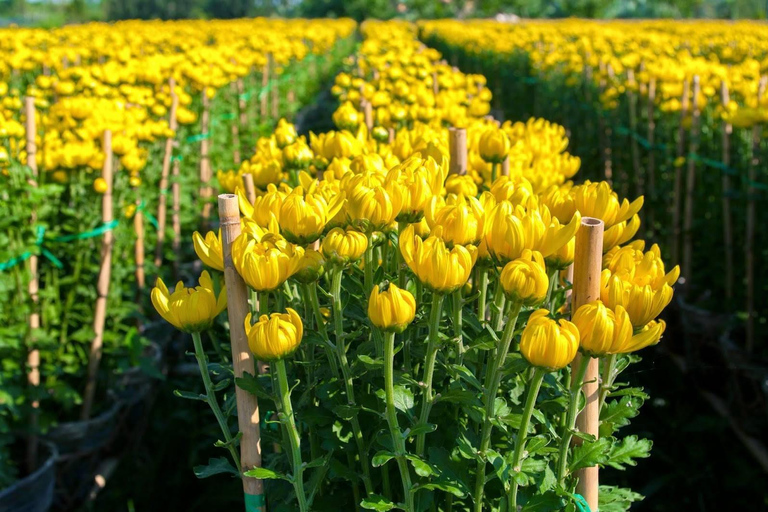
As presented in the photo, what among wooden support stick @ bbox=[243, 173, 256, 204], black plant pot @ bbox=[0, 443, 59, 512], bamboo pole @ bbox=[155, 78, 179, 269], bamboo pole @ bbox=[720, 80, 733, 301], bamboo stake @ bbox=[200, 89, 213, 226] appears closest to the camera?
wooden support stick @ bbox=[243, 173, 256, 204]

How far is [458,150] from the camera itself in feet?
6.32

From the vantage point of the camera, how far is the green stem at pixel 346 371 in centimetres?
126

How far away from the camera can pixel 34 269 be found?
2969mm

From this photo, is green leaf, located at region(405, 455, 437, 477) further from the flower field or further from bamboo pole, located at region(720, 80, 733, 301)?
bamboo pole, located at region(720, 80, 733, 301)

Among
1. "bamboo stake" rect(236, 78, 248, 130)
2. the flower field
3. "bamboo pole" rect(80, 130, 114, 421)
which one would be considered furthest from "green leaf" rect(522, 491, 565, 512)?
"bamboo stake" rect(236, 78, 248, 130)

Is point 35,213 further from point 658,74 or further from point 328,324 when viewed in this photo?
point 658,74

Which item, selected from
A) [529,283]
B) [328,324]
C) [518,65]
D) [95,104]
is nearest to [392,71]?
[95,104]

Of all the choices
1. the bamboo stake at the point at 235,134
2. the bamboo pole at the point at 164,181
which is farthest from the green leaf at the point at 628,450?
the bamboo stake at the point at 235,134

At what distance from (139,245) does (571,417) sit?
2.99m

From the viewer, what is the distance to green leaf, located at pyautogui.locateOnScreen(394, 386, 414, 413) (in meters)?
1.25

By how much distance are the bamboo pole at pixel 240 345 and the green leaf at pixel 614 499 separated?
678mm

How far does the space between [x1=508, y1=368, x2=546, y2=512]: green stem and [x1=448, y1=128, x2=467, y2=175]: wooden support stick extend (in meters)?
0.88

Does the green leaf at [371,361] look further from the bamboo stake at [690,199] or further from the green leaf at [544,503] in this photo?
the bamboo stake at [690,199]

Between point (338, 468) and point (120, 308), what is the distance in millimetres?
2354
